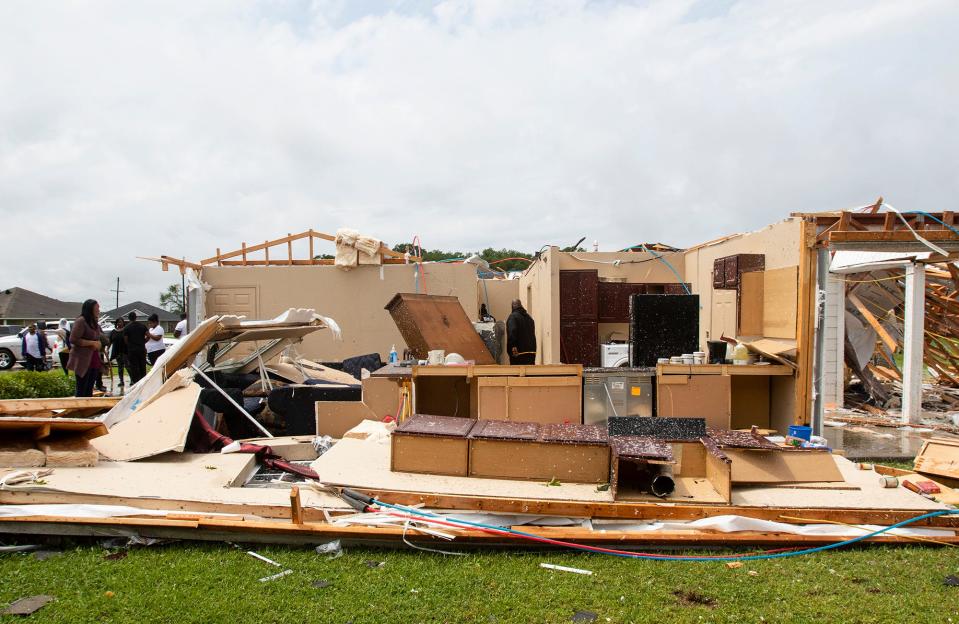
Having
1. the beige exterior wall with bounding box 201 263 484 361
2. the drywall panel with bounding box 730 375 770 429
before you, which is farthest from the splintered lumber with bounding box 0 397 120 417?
the drywall panel with bounding box 730 375 770 429

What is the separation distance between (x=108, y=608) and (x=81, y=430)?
9.10ft

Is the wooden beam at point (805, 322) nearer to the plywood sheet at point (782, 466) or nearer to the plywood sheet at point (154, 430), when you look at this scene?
the plywood sheet at point (782, 466)

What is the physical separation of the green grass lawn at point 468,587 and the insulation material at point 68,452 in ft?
4.46

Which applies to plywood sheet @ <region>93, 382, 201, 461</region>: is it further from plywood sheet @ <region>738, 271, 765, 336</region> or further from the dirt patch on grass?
plywood sheet @ <region>738, 271, 765, 336</region>

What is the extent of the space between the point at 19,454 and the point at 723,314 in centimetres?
880

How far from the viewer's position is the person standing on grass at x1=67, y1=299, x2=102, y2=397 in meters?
8.54

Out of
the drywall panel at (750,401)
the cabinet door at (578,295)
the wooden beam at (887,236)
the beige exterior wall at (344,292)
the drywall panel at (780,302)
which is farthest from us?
the beige exterior wall at (344,292)

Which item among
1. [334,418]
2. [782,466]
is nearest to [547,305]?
[334,418]

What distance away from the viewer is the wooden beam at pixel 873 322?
446 inches

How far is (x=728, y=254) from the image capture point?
9.48 meters

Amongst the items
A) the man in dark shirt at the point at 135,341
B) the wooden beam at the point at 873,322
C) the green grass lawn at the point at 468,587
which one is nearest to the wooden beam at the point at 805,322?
the green grass lawn at the point at 468,587

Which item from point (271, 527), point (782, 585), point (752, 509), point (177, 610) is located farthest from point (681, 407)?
point (177, 610)

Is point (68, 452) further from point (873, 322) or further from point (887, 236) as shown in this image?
point (873, 322)

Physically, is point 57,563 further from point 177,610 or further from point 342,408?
point 342,408
